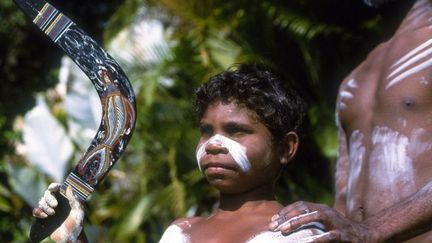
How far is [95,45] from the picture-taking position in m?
2.81

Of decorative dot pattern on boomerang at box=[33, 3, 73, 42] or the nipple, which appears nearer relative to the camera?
decorative dot pattern on boomerang at box=[33, 3, 73, 42]

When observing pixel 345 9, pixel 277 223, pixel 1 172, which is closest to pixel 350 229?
pixel 277 223

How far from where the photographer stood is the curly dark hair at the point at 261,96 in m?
2.75

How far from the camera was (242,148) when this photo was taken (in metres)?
2.71

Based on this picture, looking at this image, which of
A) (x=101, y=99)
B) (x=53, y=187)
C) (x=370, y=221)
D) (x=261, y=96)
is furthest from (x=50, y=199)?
(x=370, y=221)

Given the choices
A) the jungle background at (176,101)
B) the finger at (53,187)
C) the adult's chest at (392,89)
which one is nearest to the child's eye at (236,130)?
the finger at (53,187)

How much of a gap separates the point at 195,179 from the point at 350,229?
5971 mm

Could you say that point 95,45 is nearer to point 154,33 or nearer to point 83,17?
point 154,33

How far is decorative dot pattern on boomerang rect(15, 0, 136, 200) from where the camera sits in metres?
2.75

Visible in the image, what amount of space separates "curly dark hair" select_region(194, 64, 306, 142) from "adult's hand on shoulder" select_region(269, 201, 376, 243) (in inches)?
12.6

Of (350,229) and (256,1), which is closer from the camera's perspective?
(350,229)

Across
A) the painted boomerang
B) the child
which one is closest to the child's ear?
the child

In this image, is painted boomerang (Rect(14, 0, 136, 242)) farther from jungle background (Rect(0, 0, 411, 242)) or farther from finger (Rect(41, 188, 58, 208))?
jungle background (Rect(0, 0, 411, 242))

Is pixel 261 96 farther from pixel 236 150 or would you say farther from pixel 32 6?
pixel 32 6
